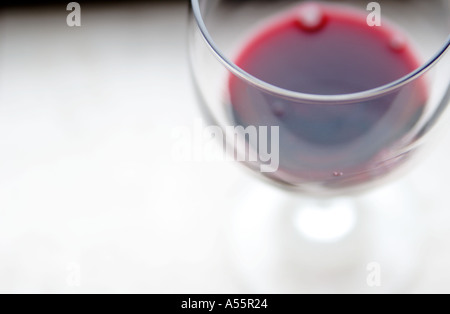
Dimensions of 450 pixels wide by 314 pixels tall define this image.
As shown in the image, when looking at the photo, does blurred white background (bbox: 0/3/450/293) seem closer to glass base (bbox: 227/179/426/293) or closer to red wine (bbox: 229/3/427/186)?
glass base (bbox: 227/179/426/293)

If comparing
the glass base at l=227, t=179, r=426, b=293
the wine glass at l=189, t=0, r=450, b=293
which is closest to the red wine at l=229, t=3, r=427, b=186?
the wine glass at l=189, t=0, r=450, b=293

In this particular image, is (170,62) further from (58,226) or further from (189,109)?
(58,226)

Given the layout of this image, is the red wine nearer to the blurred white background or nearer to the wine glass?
the wine glass

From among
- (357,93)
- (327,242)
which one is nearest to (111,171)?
(327,242)

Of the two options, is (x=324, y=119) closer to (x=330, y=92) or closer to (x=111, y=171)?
(x=330, y=92)

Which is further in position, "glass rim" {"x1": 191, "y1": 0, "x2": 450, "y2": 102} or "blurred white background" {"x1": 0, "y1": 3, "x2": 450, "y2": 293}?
"blurred white background" {"x1": 0, "y1": 3, "x2": 450, "y2": 293}

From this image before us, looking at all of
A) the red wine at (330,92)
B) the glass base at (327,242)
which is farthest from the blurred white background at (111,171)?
the red wine at (330,92)

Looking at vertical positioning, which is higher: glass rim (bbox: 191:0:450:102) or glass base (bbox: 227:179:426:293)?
glass rim (bbox: 191:0:450:102)

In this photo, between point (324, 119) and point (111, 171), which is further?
point (111, 171)
